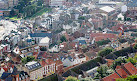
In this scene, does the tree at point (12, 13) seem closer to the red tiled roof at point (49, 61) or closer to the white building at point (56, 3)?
the white building at point (56, 3)

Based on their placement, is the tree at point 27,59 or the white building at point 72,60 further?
the tree at point 27,59

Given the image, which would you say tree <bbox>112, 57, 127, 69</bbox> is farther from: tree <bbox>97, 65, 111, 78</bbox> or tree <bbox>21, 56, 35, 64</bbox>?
tree <bbox>21, 56, 35, 64</bbox>

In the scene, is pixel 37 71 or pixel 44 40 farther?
pixel 44 40

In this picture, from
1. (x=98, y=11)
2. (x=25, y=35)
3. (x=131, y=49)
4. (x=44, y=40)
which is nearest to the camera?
(x=131, y=49)

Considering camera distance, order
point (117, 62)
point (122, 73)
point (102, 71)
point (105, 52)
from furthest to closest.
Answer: point (105, 52), point (117, 62), point (102, 71), point (122, 73)

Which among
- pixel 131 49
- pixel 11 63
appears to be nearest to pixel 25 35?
pixel 11 63

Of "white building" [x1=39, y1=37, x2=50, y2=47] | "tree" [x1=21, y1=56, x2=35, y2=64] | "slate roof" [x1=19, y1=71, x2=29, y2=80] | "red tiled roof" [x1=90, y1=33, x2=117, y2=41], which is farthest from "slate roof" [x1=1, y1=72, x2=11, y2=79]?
"red tiled roof" [x1=90, y1=33, x2=117, y2=41]

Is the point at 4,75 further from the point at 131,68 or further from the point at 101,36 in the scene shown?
the point at 101,36

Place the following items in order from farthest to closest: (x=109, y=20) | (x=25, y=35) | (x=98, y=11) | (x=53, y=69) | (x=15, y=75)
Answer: (x=98, y=11), (x=109, y=20), (x=25, y=35), (x=53, y=69), (x=15, y=75)

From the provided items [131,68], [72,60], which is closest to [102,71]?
[131,68]

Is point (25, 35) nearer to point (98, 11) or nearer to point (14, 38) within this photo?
point (14, 38)

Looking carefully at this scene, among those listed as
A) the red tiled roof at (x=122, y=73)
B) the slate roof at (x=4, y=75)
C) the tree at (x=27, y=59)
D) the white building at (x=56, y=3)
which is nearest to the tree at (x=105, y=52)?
the red tiled roof at (x=122, y=73)
